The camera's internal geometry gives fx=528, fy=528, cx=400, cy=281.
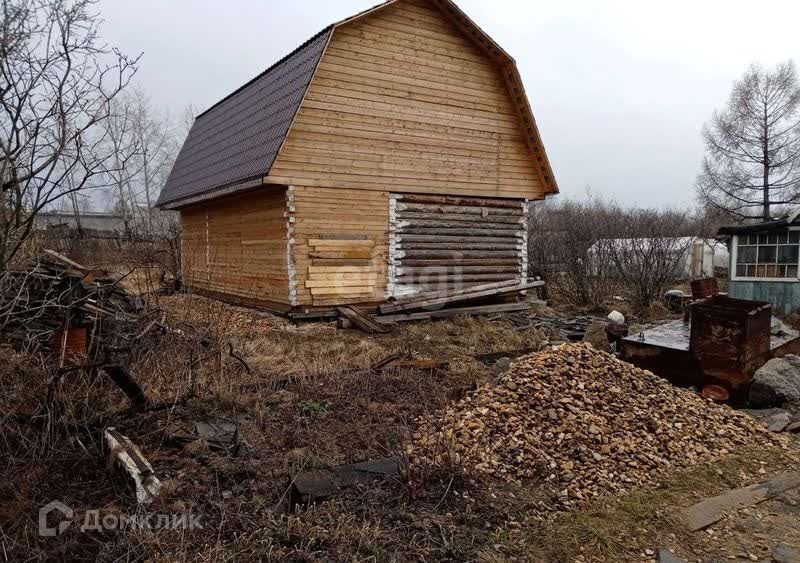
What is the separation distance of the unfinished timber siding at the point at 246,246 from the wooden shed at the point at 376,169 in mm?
49

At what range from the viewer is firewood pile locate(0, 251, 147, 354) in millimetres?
4590

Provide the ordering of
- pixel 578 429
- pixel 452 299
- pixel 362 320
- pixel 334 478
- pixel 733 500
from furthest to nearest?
1. pixel 452 299
2. pixel 362 320
3. pixel 578 429
4. pixel 733 500
5. pixel 334 478

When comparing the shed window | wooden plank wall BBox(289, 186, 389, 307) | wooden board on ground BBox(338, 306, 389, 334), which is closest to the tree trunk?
the shed window

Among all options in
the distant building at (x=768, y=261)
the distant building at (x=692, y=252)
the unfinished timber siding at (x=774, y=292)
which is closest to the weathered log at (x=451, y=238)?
the distant building at (x=692, y=252)

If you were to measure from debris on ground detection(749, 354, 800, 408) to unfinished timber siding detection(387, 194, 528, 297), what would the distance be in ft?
24.4

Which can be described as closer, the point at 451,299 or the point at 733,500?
the point at 733,500

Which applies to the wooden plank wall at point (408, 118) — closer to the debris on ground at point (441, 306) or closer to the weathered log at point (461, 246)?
the weathered log at point (461, 246)

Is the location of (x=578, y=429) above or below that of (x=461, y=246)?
below

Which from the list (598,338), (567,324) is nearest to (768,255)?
(567,324)

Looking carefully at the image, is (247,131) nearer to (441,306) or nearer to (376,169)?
(376,169)

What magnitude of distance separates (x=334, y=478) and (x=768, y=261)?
Answer: 14733 millimetres

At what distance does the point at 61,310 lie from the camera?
4906mm

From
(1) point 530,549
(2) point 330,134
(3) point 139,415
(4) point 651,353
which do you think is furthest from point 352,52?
(1) point 530,549

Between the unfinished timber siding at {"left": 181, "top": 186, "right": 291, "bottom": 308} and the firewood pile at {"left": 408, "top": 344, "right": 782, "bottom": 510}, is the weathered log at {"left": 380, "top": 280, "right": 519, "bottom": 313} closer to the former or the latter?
the unfinished timber siding at {"left": 181, "top": 186, "right": 291, "bottom": 308}
